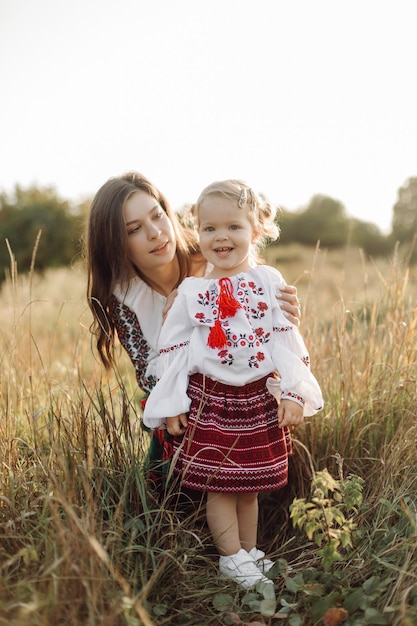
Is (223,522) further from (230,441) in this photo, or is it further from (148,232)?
(148,232)

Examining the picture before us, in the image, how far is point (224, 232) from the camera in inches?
91.1

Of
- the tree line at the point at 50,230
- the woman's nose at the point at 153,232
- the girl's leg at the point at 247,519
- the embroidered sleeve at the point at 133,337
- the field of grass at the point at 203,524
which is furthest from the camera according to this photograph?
the tree line at the point at 50,230

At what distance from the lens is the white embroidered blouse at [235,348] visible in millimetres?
2230

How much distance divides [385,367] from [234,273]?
0.94m

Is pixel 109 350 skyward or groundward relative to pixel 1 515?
skyward

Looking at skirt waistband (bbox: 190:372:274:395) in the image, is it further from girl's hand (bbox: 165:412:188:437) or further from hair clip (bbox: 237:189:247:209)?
hair clip (bbox: 237:189:247:209)

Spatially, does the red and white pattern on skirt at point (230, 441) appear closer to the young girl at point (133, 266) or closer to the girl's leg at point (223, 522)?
the girl's leg at point (223, 522)

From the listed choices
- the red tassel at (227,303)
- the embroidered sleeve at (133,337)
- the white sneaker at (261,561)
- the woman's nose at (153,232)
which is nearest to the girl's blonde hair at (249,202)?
the woman's nose at (153,232)

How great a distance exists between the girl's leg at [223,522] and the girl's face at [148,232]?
3.59 feet

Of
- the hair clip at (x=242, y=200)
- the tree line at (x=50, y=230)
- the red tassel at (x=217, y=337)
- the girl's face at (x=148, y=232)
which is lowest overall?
the tree line at (x=50, y=230)

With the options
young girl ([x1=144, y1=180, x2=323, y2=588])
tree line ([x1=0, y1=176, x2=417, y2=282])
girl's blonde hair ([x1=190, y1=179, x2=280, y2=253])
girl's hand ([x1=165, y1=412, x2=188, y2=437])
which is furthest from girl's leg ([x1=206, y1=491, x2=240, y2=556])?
tree line ([x1=0, y1=176, x2=417, y2=282])

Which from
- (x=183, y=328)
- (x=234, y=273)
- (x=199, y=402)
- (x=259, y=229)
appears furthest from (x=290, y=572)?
(x=259, y=229)

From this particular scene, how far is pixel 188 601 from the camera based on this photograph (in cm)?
195

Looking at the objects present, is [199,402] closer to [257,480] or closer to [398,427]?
[257,480]
